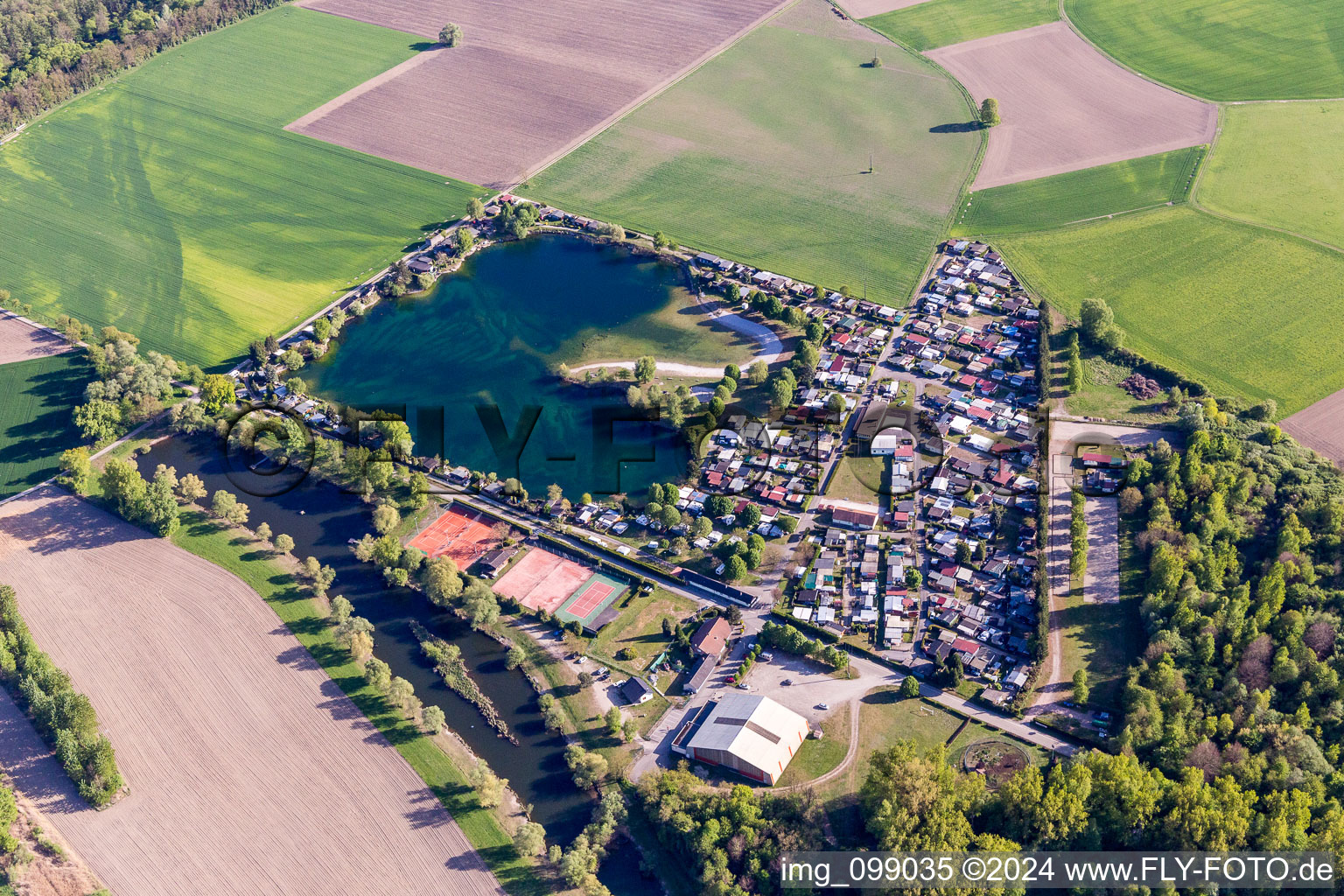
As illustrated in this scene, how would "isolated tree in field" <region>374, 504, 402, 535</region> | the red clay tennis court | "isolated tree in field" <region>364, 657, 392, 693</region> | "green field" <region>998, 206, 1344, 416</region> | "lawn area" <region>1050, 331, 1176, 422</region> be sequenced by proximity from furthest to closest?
"green field" <region>998, 206, 1344, 416</region>
"lawn area" <region>1050, 331, 1176, 422</region>
"isolated tree in field" <region>374, 504, 402, 535</region>
the red clay tennis court
"isolated tree in field" <region>364, 657, 392, 693</region>

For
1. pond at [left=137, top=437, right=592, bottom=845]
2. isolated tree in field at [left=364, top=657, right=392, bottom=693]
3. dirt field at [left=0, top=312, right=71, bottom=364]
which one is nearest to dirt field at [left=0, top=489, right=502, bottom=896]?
isolated tree in field at [left=364, top=657, right=392, bottom=693]

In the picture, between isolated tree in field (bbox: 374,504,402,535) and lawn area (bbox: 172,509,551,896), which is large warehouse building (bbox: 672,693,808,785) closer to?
lawn area (bbox: 172,509,551,896)

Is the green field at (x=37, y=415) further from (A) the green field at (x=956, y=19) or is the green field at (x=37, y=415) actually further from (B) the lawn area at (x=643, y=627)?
(A) the green field at (x=956, y=19)

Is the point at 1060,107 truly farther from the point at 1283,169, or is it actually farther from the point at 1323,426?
the point at 1323,426

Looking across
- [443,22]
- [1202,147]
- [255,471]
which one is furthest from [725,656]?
[443,22]

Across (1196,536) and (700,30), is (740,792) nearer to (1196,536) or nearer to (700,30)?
(1196,536)

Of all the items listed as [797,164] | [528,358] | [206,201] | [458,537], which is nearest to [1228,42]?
[797,164]
